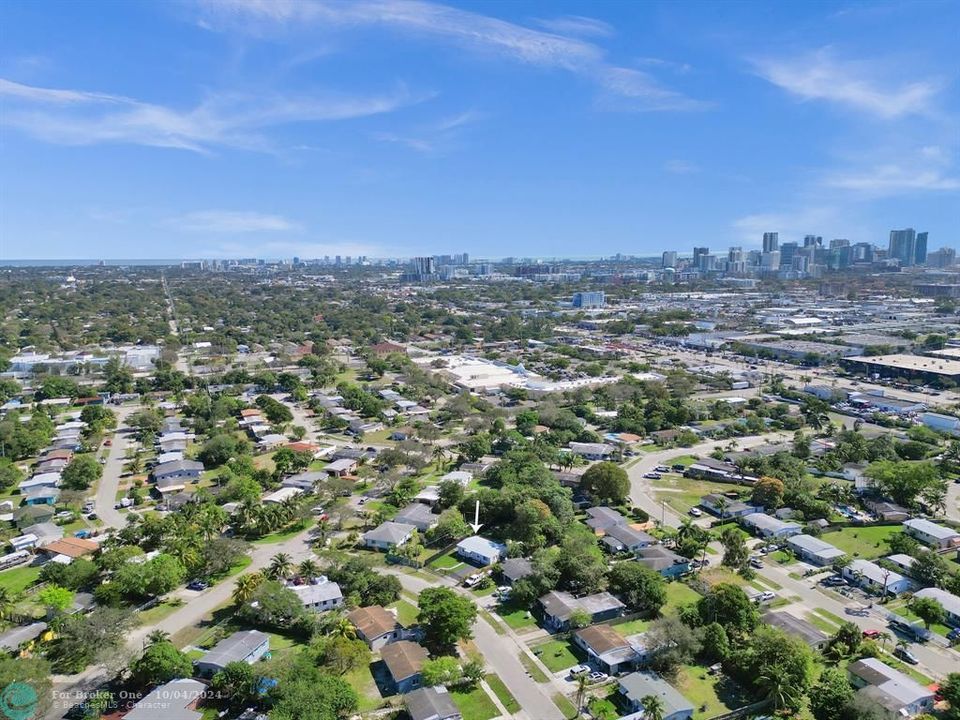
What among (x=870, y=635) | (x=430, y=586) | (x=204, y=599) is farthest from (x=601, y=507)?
(x=204, y=599)

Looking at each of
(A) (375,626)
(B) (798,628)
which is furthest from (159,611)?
(B) (798,628)

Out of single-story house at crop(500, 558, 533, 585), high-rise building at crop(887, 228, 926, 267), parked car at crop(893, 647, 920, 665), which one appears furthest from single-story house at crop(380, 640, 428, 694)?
high-rise building at crop(887, 228, 926, 267)

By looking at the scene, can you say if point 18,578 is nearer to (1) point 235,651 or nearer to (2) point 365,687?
(1) point 235,651

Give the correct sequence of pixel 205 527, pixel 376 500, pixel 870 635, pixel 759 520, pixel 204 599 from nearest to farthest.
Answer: pixel 870 635
pixel 204 599
pixel 205 527
pixel 759 520
pixel 376 500

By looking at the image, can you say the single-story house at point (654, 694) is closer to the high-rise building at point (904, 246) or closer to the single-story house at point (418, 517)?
the single-story house at point (418, 517)

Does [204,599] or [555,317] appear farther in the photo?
[555,317]

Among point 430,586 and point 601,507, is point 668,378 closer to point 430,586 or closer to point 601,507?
point 601,507
